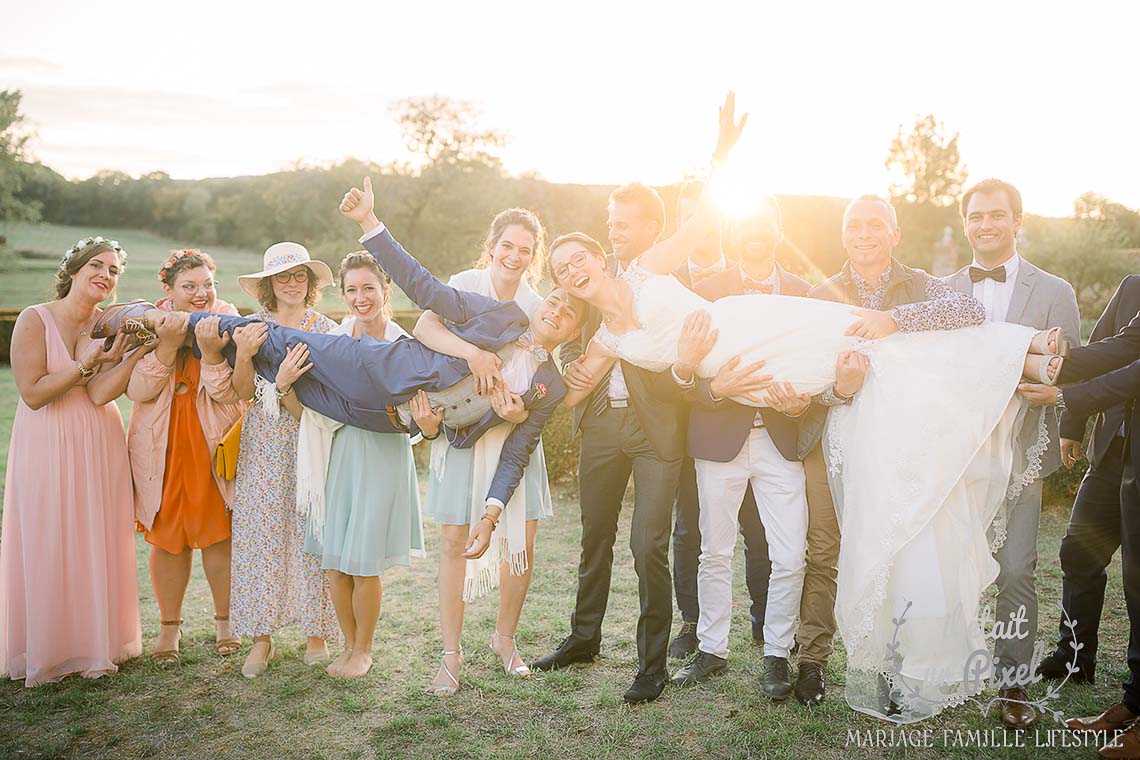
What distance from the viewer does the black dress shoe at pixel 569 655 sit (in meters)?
4.47

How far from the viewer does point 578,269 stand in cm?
394

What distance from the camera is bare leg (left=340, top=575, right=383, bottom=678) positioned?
4.41m

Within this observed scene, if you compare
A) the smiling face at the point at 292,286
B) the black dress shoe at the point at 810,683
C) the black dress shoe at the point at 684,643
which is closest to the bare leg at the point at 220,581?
the smiling face at the point at 292,286

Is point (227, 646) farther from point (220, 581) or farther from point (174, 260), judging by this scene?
point (174, 260)

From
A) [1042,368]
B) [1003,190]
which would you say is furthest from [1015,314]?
[1003,190]

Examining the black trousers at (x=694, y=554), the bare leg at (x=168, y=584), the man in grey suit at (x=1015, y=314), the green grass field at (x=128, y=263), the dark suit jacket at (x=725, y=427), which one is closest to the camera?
the man in grey suit at (x=1015, y=314)

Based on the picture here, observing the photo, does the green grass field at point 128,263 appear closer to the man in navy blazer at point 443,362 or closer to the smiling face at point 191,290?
the smiling face at point 191,290

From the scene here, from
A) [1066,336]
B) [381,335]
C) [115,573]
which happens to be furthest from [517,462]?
[1066,336]

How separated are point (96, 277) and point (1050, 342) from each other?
4894 mm

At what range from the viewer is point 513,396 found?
402cm

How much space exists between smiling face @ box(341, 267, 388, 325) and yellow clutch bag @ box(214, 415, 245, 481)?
3.13 ft

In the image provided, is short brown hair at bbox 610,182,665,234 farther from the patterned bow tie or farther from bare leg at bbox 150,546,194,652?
bare leg at bbox 150,546,194,652

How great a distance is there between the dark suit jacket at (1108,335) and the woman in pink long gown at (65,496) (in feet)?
16.8

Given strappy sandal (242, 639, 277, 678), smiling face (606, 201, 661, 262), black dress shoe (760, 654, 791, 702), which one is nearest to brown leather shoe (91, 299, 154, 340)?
strappy sandal (242, 639, 277, 678)
